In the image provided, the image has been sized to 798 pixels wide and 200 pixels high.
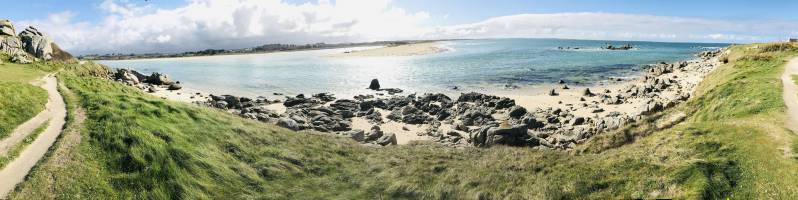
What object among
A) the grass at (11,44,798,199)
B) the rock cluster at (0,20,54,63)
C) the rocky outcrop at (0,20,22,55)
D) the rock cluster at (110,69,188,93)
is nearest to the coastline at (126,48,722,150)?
the grass at (11,44,798,199)

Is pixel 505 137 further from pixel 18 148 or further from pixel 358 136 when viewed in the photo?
pixel 18 148

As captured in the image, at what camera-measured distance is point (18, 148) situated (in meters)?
16.4

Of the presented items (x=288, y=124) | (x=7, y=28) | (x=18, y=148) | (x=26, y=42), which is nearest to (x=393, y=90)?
(x=288, y=124)

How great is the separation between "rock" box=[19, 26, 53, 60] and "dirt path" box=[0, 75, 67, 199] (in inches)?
1556

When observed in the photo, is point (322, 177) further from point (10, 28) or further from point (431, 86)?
point (10, 28)

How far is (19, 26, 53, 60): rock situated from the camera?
173 feet

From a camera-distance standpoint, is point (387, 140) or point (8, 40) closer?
point (387, 140)

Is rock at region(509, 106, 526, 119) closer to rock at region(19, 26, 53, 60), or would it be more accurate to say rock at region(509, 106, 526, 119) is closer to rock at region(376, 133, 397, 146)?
rock at region(376, 133, 397, 146)

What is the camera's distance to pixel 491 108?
125ft

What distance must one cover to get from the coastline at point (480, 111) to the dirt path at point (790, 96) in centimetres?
579

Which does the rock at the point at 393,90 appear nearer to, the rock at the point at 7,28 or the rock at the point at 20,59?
the rock at the point at 20,59

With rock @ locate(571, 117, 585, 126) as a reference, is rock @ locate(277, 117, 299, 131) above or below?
above

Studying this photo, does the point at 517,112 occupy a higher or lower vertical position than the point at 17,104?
lower

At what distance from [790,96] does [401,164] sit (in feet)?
66.6
